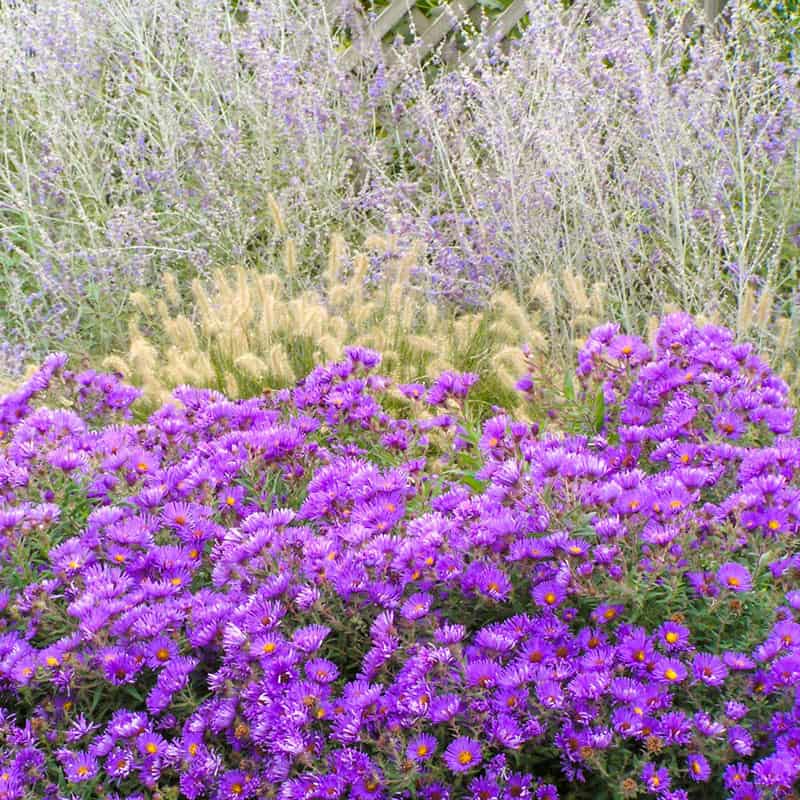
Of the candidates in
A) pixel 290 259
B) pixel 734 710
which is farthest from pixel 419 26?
A: pixel 734 710

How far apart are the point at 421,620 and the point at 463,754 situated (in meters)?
0.25

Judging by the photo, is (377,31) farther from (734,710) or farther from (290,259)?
(734,710)

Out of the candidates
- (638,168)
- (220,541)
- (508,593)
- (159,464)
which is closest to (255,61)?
(638,168)

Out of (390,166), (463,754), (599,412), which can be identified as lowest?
(390,166)

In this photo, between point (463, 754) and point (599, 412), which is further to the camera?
point (599, 412)

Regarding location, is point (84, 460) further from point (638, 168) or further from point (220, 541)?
point (638, 168)

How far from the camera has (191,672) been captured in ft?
5.65

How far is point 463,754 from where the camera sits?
1.43m

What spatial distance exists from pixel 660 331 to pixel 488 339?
161 cm

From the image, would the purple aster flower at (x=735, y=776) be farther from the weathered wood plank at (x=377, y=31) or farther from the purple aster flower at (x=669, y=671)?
the weathered wood plank at (x=377, y=31)

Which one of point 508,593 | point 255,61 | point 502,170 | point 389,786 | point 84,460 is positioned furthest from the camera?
point 255,61

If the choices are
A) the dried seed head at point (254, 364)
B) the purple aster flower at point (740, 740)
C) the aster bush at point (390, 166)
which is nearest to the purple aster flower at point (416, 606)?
the purple aster flower at point (740, 740)

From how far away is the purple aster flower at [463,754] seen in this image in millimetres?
1423

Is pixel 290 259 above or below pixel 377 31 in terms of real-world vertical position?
below
